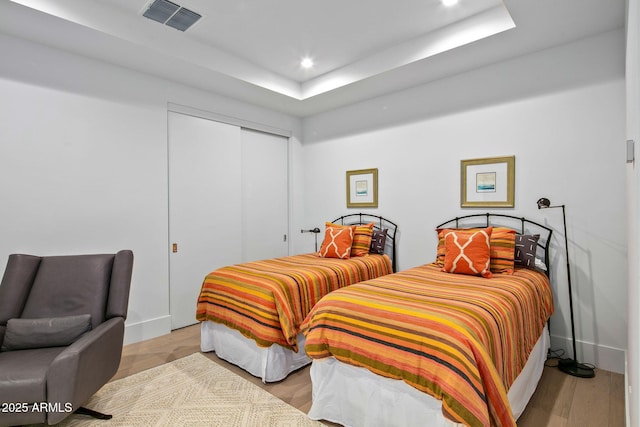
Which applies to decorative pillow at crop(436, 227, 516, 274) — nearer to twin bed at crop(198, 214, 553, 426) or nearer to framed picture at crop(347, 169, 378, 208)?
twin bed at crop(198, 214, 553, 426)

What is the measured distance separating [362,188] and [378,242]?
79cm

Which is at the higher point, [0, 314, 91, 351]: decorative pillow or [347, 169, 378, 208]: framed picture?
[347, 169, 378, 208]: framed picture

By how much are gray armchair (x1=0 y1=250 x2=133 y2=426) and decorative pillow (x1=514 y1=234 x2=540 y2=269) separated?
3.12 m

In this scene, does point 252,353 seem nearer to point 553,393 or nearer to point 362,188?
point 553,393

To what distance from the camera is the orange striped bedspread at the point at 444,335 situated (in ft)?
5.04

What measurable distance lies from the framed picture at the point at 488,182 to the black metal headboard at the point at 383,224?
89 centimetres

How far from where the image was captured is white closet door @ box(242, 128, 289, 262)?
176 inches

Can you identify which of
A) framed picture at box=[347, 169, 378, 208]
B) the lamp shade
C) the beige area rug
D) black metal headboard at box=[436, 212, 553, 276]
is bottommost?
the beige area rug

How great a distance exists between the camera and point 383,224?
4141mm

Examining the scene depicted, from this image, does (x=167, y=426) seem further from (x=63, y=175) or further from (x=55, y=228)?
(x=63, y=175)

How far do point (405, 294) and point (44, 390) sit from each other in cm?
204

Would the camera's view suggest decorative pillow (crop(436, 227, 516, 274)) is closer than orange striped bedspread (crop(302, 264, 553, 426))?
No

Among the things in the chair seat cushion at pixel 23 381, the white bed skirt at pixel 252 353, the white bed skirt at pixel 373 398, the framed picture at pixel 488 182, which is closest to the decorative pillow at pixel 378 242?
the framed picture at pixel 488 182

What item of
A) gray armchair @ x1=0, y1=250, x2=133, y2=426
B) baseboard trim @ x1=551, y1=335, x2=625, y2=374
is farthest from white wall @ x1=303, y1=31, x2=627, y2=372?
gray armchair @ x1=0, y1=250, x2=133, y2=426
